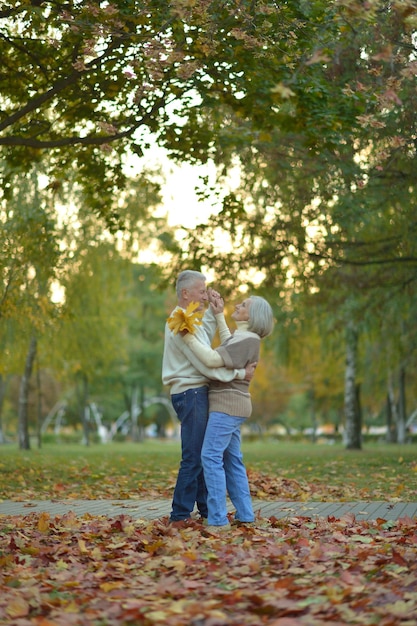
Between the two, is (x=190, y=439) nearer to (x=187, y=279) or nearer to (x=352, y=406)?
(x=187, y=279)

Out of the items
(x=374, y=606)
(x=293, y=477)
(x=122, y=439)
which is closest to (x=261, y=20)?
(x=374, y=606)

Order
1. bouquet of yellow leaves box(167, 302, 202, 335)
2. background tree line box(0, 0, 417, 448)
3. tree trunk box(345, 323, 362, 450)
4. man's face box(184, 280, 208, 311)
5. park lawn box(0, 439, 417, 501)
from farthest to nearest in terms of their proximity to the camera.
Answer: tree trunk box(345, 323, 362, 450) < park lawn box(0, 439, 417, 501) < background tree line box(0, 0, 417, 448) < man's face box(184, 280, 208, 311) < bouquet of yellow leaves box(167, 302, 202, 335)

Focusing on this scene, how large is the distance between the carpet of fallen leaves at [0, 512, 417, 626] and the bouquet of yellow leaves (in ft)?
5.39

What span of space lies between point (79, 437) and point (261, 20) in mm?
54069

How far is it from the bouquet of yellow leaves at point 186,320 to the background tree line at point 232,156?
1.97 meters

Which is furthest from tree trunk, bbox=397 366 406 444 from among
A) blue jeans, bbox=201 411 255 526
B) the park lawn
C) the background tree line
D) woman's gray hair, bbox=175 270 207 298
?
blue jeans, bbox=201 411 255 526

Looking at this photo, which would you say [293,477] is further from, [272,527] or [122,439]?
[122,439]

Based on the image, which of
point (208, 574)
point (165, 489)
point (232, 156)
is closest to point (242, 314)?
point (208, 574)

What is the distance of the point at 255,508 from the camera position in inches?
368

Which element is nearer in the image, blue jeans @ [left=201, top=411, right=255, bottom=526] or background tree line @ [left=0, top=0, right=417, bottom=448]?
blue jeans @ [left=201, top=411, right=255, bottom=526]

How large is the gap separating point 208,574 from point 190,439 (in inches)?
78.0

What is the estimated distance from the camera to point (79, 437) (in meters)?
61.2

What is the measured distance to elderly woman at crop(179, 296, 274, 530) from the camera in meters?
7.13

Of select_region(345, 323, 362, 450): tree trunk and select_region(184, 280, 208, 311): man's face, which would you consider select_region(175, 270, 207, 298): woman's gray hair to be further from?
select_region(345, 323, 362, 450): tree trunk
